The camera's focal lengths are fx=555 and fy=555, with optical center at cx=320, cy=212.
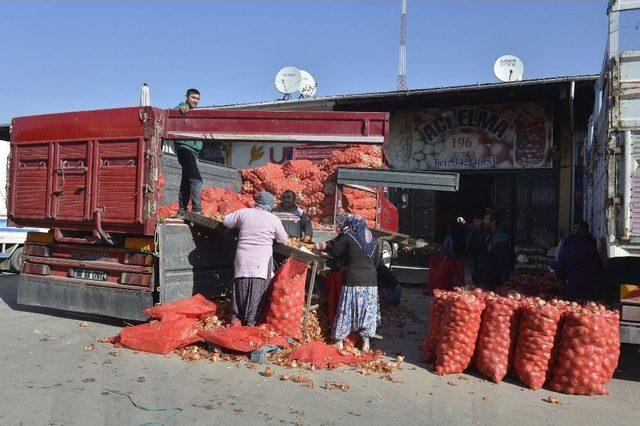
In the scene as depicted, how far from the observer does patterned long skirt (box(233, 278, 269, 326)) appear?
646 centimetres

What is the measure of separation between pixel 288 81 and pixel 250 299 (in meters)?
10.8

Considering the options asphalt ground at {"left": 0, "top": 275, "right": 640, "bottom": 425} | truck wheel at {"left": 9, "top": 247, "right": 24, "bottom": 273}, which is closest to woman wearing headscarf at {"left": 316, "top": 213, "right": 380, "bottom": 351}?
asphalt ground at {"left": 0, "top": 275, "right": 640, "bottom": 425}

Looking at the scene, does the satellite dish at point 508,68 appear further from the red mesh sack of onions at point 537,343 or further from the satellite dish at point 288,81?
the red mesh sack of onions at point 537,343

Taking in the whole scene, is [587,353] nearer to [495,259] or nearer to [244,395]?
[244,395]

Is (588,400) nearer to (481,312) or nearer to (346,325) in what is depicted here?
(481,312)

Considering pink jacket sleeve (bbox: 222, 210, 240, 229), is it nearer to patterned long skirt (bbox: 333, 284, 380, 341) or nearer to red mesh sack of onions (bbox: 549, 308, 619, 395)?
patterned long skirt (bbox: 333, 284, 380, 341)

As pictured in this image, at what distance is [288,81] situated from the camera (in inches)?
634

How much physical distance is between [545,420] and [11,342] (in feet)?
18.8

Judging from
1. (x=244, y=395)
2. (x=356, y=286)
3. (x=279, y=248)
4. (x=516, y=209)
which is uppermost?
(x=516, y=209)

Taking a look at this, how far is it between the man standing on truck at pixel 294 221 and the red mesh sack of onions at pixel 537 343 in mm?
3322

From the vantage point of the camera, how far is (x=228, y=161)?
16.2 meters

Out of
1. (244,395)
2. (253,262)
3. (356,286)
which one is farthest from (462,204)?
(244,395)

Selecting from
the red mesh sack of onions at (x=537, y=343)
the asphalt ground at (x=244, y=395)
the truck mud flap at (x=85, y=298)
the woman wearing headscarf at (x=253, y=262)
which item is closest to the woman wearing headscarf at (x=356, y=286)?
the asphalt ground at (x=244, y=395)

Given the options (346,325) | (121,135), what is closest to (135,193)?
(121,135)
